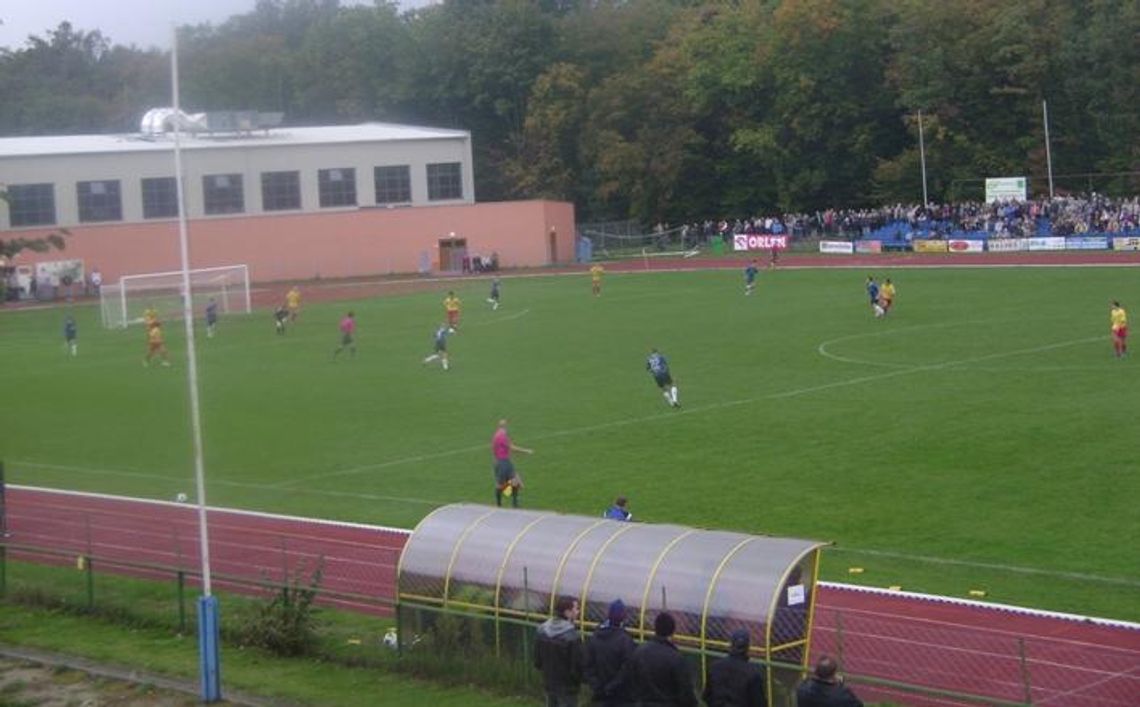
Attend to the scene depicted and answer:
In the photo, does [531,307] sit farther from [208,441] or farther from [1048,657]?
[1048,657]

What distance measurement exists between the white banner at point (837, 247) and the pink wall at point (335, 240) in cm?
1660

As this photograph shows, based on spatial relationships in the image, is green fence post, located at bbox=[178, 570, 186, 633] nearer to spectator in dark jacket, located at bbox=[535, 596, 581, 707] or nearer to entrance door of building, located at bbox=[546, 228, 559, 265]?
spectator in dark jacket, located at bbox=[535, 596, 581, 707]

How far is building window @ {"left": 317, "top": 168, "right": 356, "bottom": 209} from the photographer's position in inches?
3661

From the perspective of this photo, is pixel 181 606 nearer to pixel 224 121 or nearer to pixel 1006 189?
pixel 224 121

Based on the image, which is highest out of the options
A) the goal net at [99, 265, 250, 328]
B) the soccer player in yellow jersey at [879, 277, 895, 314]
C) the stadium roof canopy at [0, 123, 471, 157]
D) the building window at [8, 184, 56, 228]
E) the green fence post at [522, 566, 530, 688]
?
the stadium roof canopy at [0, 123, 471, 157]

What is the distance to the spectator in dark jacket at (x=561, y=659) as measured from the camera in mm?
15398

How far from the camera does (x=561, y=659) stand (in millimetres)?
15398

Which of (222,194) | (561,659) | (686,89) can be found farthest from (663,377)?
(686,89)

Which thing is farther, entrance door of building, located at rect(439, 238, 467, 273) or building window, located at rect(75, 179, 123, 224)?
entrance door of building, located at rect(439, 238, 467, 273)

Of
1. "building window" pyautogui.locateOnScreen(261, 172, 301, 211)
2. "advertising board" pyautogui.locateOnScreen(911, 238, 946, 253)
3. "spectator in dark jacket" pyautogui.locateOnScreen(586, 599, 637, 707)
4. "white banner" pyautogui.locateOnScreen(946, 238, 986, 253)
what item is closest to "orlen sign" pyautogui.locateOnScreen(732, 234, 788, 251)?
"advertising board" pyautogui.locateOnScreen(911, 238, 946, 253)

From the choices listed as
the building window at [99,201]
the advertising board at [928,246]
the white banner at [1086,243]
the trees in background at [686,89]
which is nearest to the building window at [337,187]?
the trees in background at [686,89]

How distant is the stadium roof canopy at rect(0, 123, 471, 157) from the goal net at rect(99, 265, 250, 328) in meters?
6.52

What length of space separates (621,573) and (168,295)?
203ft

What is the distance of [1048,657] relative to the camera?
18641mm
